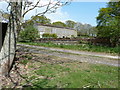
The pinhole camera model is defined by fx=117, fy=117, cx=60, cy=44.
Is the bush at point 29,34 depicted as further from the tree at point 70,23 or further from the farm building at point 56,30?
the tree at point 70,23

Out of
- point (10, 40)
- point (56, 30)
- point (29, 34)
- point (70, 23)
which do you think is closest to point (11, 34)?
point (10, 40)

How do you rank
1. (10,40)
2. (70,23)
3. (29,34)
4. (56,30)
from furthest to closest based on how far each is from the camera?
(70,23), (56,30), (29,34), (10,40)

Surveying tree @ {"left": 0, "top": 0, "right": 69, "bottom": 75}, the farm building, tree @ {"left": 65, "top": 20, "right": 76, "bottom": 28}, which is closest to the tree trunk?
tree @ {"left": 0, "top": 0, "right": 69, "bottom": 75}

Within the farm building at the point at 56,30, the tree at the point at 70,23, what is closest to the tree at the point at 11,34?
the farm building at the point at 56,30

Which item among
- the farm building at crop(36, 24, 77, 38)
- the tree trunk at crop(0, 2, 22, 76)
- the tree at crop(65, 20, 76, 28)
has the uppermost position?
the tree at crop(65, 20, 76, 28)

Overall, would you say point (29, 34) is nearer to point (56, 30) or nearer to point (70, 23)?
point (56, 30)

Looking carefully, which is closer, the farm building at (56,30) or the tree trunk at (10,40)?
the tree trunk at (10,40)

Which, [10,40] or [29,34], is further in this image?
[29,34]

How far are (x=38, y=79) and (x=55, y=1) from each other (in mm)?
3289

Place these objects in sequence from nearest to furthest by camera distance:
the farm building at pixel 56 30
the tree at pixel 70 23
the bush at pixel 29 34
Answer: the bush at pixel 29 34
the farm building at pixel 56 30
the tree at pixel 70 23

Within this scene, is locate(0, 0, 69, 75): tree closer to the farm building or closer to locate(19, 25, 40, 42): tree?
locate(19, 25, 40, 42): tree

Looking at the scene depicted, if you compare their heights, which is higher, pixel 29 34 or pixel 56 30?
pixel 56 30

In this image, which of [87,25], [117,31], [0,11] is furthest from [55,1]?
[87,25]

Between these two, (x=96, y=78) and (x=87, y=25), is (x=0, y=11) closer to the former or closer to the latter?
(x=96, y=78)
